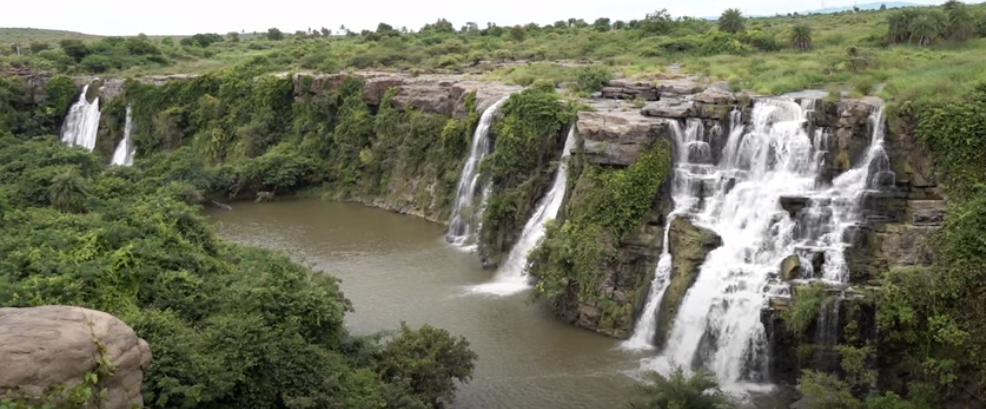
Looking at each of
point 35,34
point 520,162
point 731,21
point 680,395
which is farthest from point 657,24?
point 35,34

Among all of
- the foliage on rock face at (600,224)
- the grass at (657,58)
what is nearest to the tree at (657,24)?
the grass at (657,58)

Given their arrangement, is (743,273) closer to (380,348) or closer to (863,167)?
(863,167)

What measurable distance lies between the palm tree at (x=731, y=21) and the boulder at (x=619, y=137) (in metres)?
27.6

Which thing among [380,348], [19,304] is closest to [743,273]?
[380,348]

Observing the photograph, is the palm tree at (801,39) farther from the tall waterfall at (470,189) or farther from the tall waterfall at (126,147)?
the tall waterfall at (126,147)

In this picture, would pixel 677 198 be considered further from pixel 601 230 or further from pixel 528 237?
pixel 528 237

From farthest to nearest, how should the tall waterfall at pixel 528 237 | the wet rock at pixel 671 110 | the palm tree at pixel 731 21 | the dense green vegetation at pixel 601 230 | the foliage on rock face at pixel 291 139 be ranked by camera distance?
the palm tree at pixel 731 21, the foliage on rock face at pixel 291 139, the tall waterfall at pixel 528 237, the wet rock at pixel 671 110, the dense green vegetation at pixel 601 230

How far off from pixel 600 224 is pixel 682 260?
2.55 m

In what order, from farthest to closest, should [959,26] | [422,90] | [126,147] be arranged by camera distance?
1. [126,147]
2. [422,90]
3. [959,26]

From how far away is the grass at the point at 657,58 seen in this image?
87.4 ft

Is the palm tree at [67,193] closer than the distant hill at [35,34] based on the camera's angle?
Yes

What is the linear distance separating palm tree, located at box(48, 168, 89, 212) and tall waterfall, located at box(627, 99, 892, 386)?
15283 millimetres

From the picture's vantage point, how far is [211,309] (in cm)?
1603

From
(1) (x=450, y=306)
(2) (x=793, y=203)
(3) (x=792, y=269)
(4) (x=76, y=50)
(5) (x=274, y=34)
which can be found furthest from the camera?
(5) (x=274, y=34)
